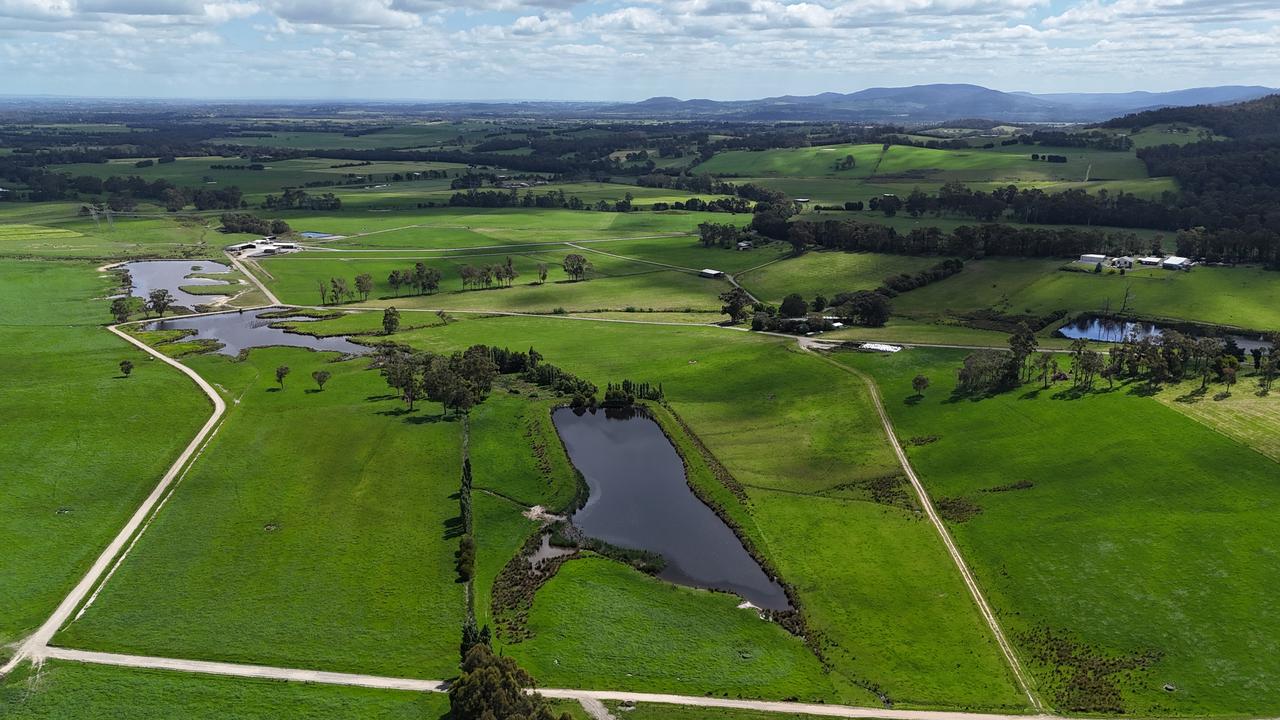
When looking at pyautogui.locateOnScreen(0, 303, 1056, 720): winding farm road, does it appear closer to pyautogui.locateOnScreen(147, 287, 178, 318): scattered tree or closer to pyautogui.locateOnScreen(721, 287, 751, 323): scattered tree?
pyautogui.locateOnScreen(721, 287, 751, 323): scattered tree

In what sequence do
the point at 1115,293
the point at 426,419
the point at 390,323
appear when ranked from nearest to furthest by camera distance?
the point at 426,419
the point at 390,323
the point at 1115,293

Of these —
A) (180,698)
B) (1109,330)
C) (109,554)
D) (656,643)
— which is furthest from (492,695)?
(1109,330)

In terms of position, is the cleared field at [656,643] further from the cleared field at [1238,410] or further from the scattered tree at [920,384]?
the cleared field at [1238,410]

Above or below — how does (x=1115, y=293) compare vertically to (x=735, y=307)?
above

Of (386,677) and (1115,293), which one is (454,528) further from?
(1115,293)

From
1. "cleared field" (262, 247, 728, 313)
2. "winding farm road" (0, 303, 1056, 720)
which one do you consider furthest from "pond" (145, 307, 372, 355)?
"winding farm road" (0, 303, 1056, 720)

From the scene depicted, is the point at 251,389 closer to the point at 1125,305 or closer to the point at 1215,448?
the point at 1215,448

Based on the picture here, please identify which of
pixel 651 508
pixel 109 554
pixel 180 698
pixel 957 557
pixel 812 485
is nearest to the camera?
pixel 180 698
